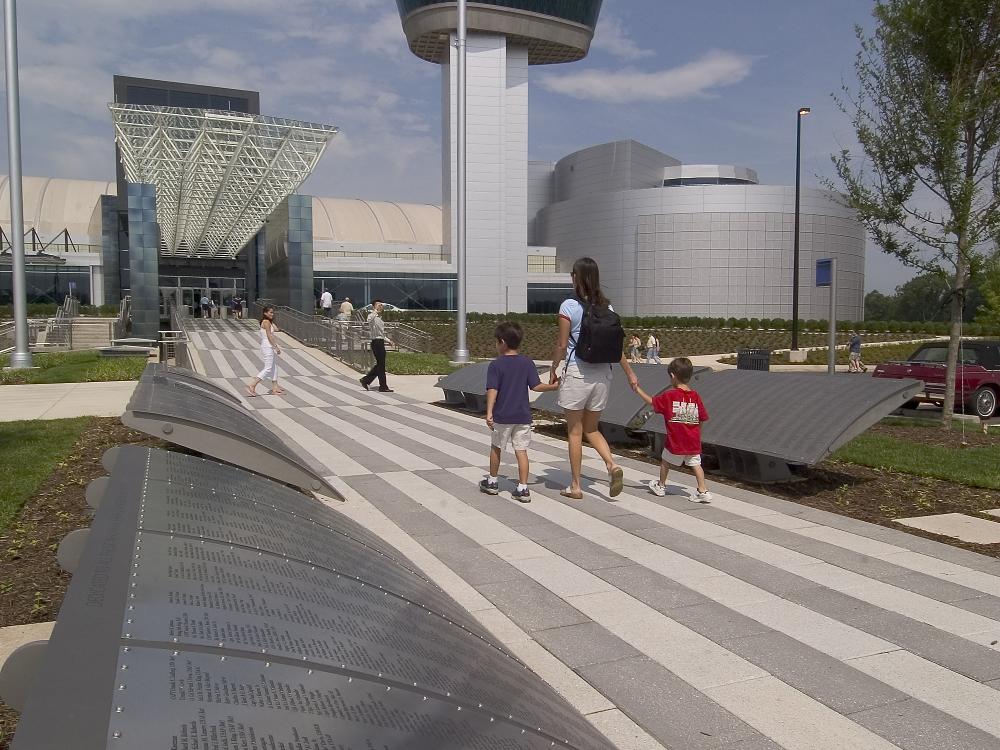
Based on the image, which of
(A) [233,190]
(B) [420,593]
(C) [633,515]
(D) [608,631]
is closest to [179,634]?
(B) [420,593]

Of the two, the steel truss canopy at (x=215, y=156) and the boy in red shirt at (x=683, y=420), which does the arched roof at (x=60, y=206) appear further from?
the boy in red shirt at (x=683, y=420)

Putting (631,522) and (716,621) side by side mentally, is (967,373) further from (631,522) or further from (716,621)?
(716,621)

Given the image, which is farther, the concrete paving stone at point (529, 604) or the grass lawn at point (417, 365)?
the grass lawn at point (417, 365)

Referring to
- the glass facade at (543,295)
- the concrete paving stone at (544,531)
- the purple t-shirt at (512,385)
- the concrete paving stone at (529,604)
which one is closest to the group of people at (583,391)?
the purple t-shirt at (512,385)

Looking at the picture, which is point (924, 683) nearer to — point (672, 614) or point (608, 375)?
point (672, 614)

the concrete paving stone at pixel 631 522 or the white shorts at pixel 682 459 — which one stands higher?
the white shorts at pixel 682 459

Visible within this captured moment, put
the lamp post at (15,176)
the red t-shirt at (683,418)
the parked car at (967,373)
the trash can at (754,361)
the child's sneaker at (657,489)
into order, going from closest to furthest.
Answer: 1. the red t-shirt at (683,418)
2. the child's sneaker at (657,489)
3. the parked car at (967,373)
4. the trash can at (754,361)
5. the lamp post at (15,176)

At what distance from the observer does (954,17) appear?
10.3m

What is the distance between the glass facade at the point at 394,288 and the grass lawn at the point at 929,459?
169 feet

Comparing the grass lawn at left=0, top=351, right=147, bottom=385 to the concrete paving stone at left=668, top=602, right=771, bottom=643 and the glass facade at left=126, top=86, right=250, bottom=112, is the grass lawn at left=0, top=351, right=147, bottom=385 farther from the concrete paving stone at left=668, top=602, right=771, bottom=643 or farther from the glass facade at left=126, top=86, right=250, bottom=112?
the glass facade at left=126, top=86, right=250, bottom=112

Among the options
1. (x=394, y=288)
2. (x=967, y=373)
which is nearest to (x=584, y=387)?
(x=967, y=373)

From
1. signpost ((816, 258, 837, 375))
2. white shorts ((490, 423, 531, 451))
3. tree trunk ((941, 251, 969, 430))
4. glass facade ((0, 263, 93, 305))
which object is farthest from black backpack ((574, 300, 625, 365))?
glass facade ((0, 263, 93, 305))

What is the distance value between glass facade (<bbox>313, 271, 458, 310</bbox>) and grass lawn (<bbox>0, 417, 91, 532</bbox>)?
4848cm

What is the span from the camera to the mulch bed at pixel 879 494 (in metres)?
6.56
